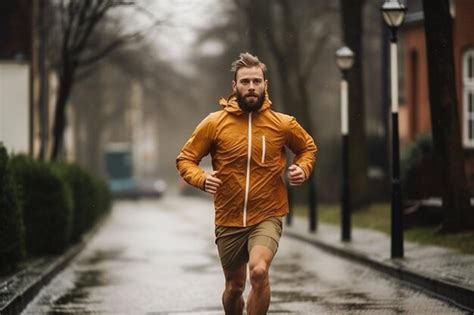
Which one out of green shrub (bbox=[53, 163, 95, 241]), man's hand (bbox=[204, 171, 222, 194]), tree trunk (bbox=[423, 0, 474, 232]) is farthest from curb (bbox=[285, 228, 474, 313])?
green shrub (bbox=[53, 163, 95, 241])

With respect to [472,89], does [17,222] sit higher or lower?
lower

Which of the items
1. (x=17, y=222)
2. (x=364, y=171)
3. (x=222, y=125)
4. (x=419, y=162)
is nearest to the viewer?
(x=222, y=125)

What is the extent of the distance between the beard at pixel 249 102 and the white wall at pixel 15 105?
29.5m

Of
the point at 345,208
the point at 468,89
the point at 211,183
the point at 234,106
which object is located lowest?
the point at 345,208

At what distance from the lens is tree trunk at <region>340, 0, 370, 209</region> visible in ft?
101

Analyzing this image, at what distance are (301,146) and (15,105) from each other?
2965 centimetres

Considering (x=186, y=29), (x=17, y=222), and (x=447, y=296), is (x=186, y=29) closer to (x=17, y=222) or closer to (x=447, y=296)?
(x=17, y=222)

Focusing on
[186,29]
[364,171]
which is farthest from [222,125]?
[364,171]

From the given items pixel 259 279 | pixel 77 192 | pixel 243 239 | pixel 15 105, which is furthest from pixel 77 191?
pixel 259 279

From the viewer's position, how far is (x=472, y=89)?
3158cm

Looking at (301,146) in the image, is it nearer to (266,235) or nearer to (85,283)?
(266,235)

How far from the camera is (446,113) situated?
760 inches

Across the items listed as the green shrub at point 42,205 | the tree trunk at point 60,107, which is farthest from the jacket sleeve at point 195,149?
the tree trunk at point 60,107

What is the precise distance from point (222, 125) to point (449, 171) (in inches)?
449
